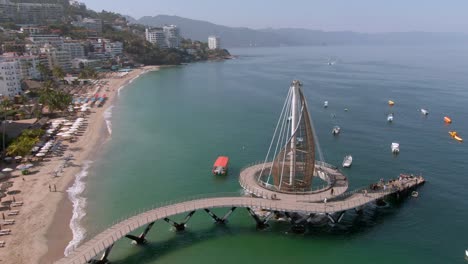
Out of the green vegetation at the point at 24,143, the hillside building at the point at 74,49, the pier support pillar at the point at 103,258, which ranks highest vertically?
the hillside building at the point at 74,49

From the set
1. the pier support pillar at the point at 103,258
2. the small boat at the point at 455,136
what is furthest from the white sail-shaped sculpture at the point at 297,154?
the small boat at the point at 455,136

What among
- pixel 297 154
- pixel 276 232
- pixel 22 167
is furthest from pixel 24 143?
pixel 297 154

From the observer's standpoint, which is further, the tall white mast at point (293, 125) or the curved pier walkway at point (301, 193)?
the curved pier walkway at point (301, 193)

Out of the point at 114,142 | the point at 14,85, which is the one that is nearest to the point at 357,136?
the point at 114,142

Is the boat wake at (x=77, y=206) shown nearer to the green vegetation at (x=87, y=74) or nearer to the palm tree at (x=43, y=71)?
the palm tree at (x=43, y=71)

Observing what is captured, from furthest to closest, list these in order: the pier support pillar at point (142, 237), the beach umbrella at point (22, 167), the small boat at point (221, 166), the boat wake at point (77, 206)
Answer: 1. the small boat at point (221, 166)
2. the beach umbrella at point (22, 167)
3. the boat wake at point (77, 206)
4. the pier support pillar at point (142, 237)

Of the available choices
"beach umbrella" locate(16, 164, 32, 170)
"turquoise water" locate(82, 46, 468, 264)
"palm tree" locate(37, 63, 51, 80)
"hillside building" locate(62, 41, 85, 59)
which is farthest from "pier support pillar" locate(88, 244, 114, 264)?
"hillside building" locate(62, 41, 85, 59)
